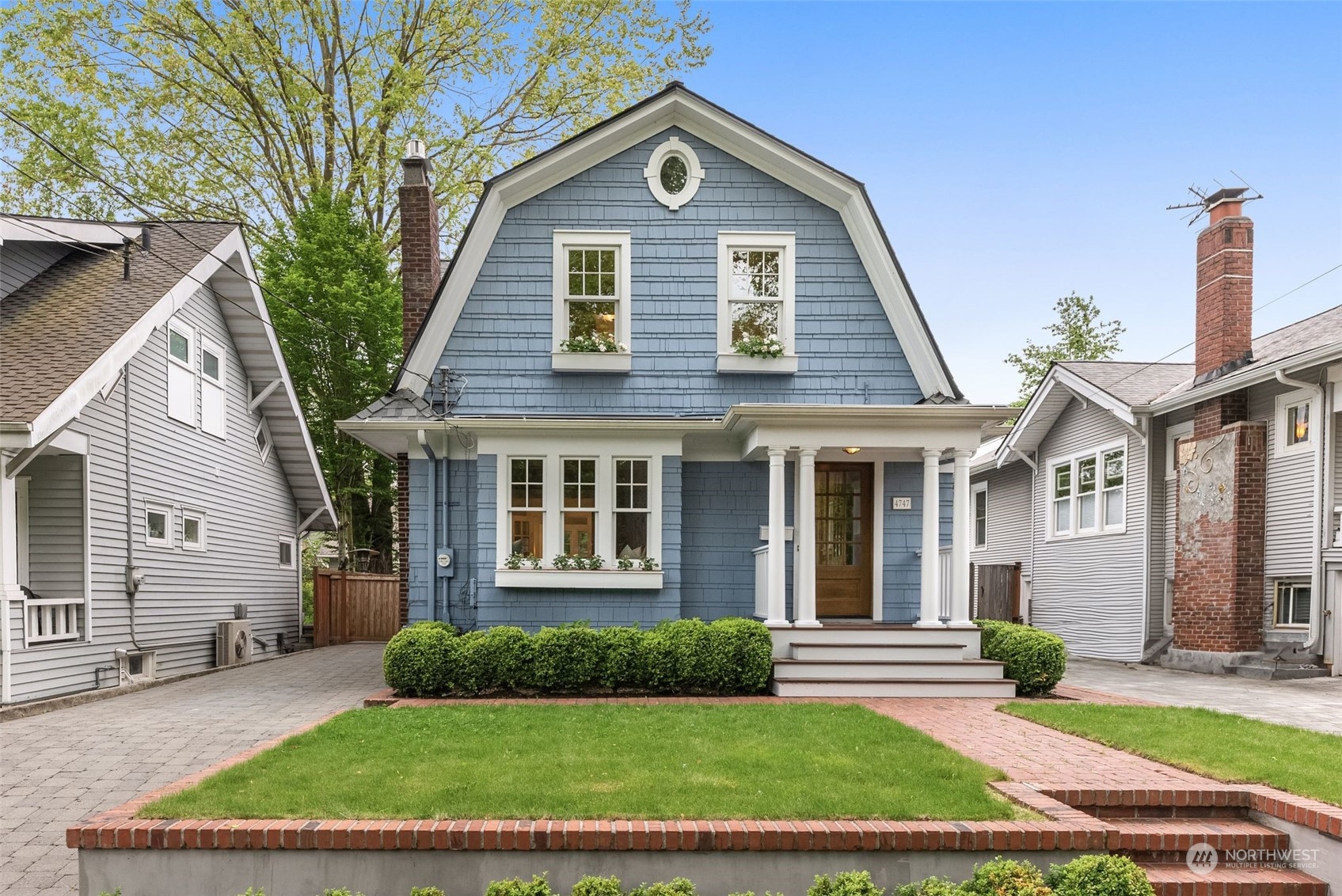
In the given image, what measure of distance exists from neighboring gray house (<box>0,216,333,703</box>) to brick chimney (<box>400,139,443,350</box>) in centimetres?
319

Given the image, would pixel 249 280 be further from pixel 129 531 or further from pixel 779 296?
pixel 779 296

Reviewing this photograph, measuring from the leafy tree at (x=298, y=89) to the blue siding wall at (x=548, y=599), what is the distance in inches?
521

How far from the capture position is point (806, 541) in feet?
33.8

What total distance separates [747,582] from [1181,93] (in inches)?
458

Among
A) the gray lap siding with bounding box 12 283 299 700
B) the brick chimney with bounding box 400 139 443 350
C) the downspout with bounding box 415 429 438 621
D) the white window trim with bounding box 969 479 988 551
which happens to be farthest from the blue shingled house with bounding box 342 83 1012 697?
the white window trim with bounding box 969 479 988 551

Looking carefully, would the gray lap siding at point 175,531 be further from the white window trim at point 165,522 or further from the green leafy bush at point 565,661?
the green leafy bush at point 565,661

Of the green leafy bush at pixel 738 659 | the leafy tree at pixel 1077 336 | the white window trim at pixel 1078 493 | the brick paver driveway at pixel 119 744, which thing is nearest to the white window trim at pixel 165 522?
the brick paver driveway at pixel 119 744

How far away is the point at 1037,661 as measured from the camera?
9.86 meters

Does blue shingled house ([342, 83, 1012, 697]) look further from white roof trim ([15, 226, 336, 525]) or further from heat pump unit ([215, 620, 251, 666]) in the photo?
heat pump unit ([215, 620, 251, 666])

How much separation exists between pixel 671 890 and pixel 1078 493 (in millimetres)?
15268

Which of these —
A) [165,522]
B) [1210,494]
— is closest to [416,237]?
[165,522]

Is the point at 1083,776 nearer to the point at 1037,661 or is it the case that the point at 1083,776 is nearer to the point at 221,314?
the point at 1037,661

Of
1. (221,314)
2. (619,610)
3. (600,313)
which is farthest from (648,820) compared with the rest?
(221,314)

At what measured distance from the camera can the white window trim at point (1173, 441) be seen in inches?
565
